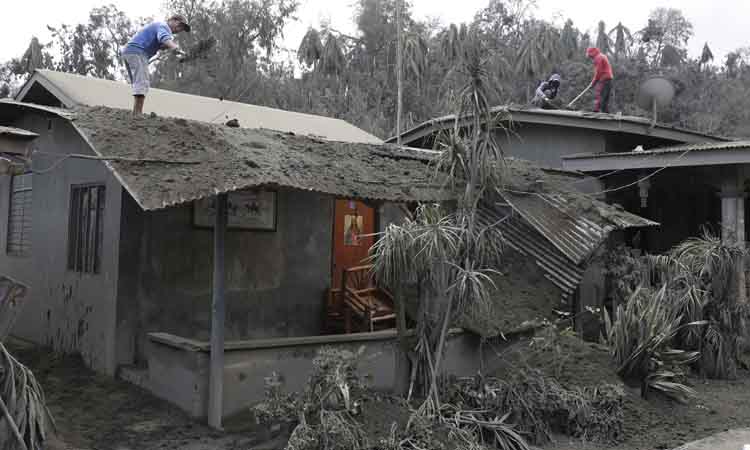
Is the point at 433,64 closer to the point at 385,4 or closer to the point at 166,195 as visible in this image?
the point at 385,4

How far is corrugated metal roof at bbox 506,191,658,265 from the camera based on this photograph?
886 cm

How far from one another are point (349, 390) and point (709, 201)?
11984 millimetres

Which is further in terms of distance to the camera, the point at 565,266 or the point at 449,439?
the point at 565,266

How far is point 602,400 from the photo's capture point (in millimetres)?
7227

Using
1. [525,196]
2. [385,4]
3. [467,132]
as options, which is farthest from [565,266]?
[385,4]

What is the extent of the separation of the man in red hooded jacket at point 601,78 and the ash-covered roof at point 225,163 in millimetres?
6659

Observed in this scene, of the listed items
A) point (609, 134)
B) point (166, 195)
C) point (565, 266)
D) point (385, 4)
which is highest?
point (385, 4)

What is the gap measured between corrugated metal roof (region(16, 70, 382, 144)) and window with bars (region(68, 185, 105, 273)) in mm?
1241

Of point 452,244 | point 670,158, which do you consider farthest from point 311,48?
point 452,244

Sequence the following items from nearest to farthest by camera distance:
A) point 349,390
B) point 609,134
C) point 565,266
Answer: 1. point 349,390
2. point 565,266
3. point 609,134

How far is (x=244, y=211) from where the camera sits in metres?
8.76

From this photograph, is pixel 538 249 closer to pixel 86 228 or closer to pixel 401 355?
pixel 401 355

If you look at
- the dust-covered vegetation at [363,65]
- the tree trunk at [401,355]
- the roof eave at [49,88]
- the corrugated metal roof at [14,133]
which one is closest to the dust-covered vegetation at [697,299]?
the tree trunk at [401,355]

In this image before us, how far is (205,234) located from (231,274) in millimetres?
614
